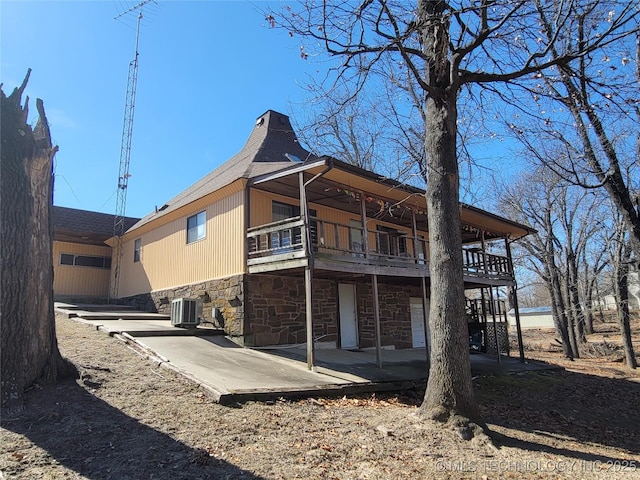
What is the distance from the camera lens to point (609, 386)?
43.3ft

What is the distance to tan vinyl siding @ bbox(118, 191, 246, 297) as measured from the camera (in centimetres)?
1182

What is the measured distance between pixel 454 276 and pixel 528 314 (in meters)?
40.0

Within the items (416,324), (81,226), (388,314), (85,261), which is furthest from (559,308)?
(81,226)

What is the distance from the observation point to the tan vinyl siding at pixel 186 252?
1182cm

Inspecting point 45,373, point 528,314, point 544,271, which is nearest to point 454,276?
point 45,373

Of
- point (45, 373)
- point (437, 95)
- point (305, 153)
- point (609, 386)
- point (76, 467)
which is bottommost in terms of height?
point (609, 386)

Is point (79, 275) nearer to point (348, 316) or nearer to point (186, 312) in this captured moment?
point (186, 312)

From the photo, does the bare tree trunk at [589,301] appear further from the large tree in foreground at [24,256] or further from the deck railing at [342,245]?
the large tree in foreground at [24,256]

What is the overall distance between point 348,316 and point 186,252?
217 inches

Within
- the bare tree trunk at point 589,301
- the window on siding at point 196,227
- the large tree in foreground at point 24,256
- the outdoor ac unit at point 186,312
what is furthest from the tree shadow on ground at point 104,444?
the bare tree trunk at point 589,301

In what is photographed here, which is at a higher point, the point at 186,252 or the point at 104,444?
the point at 186,252

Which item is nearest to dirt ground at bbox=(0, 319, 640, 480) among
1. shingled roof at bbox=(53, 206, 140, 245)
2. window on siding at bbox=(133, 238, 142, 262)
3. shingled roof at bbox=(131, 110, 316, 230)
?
shingled roof at bbox=(131, 110, 316, 230)

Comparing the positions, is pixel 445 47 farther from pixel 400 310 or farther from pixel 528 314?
pixel 528 314

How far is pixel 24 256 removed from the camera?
5.92m
